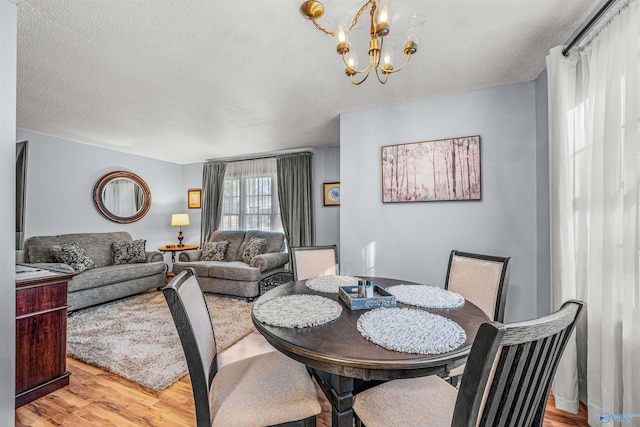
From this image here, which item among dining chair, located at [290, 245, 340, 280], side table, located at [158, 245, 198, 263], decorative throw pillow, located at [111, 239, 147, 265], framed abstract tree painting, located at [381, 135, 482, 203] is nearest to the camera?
dining chair, located at [290, 245, 340, 280]

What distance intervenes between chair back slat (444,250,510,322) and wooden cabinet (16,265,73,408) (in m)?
2.83

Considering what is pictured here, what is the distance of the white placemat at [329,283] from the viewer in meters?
1.72

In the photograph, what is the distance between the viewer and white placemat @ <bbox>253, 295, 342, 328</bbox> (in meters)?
1.20

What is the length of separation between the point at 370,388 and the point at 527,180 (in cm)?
223

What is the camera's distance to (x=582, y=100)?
1.77 m

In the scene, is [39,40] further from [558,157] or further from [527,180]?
[527,180]

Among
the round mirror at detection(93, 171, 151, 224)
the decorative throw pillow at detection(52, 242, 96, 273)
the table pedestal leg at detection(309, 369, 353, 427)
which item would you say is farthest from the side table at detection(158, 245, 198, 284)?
the table pedestal leg at detection(309, 369, 353, 427)

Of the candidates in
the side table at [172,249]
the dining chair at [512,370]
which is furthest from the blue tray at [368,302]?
the side table at [172,249]

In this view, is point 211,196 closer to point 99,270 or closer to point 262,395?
point 99,270

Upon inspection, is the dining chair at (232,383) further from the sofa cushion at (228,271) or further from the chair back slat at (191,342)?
the sofa cushion at (228,271)

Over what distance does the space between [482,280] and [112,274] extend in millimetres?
4291

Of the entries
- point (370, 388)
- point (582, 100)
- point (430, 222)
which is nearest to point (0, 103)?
point (370, 388)

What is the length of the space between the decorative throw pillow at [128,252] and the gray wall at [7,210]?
3100 millimetres

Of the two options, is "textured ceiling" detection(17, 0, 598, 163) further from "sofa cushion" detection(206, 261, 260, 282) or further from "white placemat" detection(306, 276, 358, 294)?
"sofa cushion" detection(206, 261, 260, 282)
